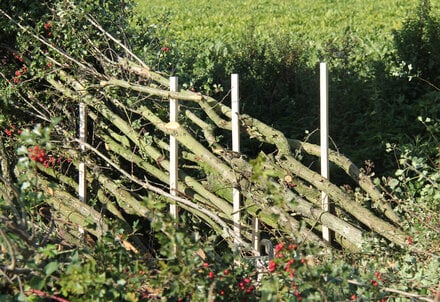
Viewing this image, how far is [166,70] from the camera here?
20.3ft

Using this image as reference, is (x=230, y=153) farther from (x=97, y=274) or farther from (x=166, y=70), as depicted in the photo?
(x=97, y=274)

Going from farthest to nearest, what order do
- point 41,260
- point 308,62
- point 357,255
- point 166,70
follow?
1. point 308,62
2. point 166,70
3. point 357,255
4. point 41,260

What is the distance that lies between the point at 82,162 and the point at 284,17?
11.5m

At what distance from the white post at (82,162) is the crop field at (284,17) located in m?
6.70

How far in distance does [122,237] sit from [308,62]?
6057 millimetres

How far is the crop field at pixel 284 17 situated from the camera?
44.7ft

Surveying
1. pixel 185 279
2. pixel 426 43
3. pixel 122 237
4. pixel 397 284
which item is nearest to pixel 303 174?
pixel 397 284

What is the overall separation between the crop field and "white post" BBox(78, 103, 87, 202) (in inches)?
264

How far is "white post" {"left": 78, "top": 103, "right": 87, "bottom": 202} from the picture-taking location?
18.2ft

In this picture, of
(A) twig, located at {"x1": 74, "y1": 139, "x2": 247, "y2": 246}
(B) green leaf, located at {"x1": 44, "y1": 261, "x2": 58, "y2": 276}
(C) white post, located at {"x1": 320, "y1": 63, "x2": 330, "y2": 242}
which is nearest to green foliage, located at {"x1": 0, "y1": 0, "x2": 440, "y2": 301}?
(B) green leaf, located at {"x1": 44, "y1": 261, "x2": 58, "y2": 276}

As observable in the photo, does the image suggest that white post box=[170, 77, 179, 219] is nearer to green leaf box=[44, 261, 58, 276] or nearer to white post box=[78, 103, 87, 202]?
white post box=[78, 103, 87, 202]

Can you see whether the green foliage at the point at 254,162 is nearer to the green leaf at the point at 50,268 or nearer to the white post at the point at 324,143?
the green leaf at the point at 50,268

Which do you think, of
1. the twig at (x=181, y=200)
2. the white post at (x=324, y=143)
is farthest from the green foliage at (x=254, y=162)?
the white post at (x=324, y=143)

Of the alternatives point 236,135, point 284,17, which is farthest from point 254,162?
point 284,17
